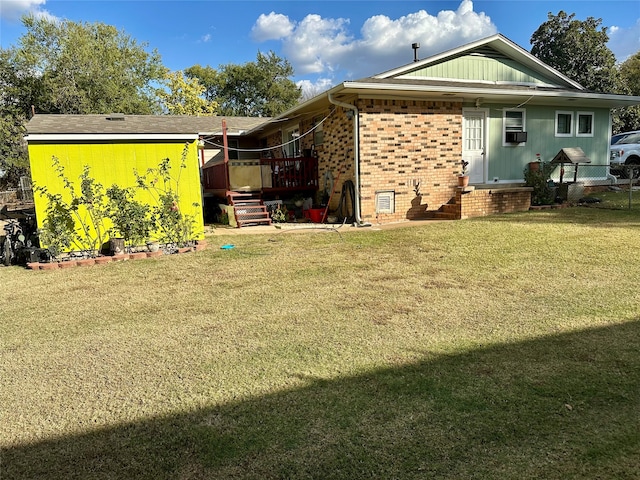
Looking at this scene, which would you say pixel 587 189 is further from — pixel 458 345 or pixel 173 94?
pixel 173 94

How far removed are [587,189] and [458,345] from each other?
41.9 feet

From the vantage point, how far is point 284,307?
4594 mm

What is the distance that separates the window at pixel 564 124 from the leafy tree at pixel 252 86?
95.8 feet

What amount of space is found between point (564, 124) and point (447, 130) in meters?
4.74

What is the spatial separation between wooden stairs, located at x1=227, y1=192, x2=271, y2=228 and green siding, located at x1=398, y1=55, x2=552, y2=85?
17.4 feet

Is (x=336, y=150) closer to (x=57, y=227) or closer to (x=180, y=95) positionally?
(x=57, y=227)

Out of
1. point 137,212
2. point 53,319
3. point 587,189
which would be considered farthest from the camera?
point 587,189

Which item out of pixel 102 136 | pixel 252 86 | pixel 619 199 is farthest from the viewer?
pixel 252 86

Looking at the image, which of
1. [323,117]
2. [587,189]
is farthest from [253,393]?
[587,189]

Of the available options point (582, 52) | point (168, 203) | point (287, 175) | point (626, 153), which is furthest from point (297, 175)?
point (582, 52)

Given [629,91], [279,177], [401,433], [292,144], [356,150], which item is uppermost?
[629,91]

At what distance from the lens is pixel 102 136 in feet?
26.9

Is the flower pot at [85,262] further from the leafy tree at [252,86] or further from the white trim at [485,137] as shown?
the leafy tree at [252,86]

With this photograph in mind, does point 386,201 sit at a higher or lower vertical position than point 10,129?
lower
